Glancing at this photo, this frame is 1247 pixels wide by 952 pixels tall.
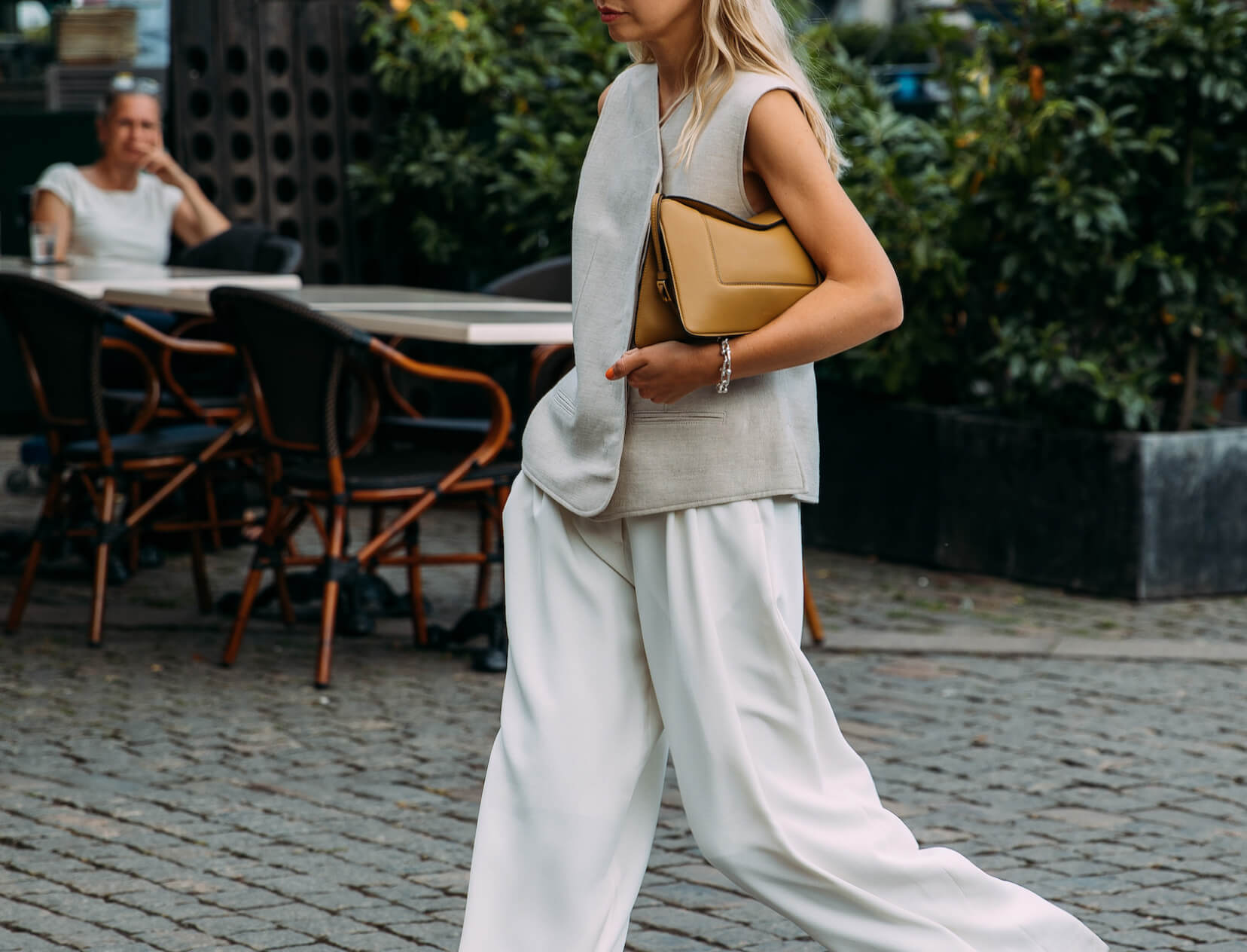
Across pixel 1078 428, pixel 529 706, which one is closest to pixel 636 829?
pixel 529 706

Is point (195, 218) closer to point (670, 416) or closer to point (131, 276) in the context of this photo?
point (131, 276)

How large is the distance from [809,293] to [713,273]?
14cm

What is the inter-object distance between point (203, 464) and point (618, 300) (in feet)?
14.7

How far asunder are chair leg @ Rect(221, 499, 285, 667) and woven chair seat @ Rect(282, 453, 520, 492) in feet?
0.49

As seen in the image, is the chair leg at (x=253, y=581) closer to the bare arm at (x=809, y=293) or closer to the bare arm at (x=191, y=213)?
the bare arm at (x=191, y=213)

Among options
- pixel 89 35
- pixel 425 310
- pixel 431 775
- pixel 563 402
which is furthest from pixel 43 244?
pixel 89 35

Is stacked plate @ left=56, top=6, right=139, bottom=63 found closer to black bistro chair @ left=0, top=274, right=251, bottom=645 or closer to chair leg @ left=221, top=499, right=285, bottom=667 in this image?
black bistro chair @ left=0, top=274, right=251, bottom=645

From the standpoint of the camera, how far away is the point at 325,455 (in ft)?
18.8

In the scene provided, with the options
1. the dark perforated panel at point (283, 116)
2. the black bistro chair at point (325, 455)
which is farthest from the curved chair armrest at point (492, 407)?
the dark perforated panel at point (283, 116)

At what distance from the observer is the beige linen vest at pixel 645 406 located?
2.57 m

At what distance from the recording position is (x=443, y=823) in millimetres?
4285

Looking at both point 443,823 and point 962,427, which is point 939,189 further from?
point 443,823

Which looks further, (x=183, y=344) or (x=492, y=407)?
(x=183, y=344)

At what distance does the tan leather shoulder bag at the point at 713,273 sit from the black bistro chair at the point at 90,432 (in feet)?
13.1
